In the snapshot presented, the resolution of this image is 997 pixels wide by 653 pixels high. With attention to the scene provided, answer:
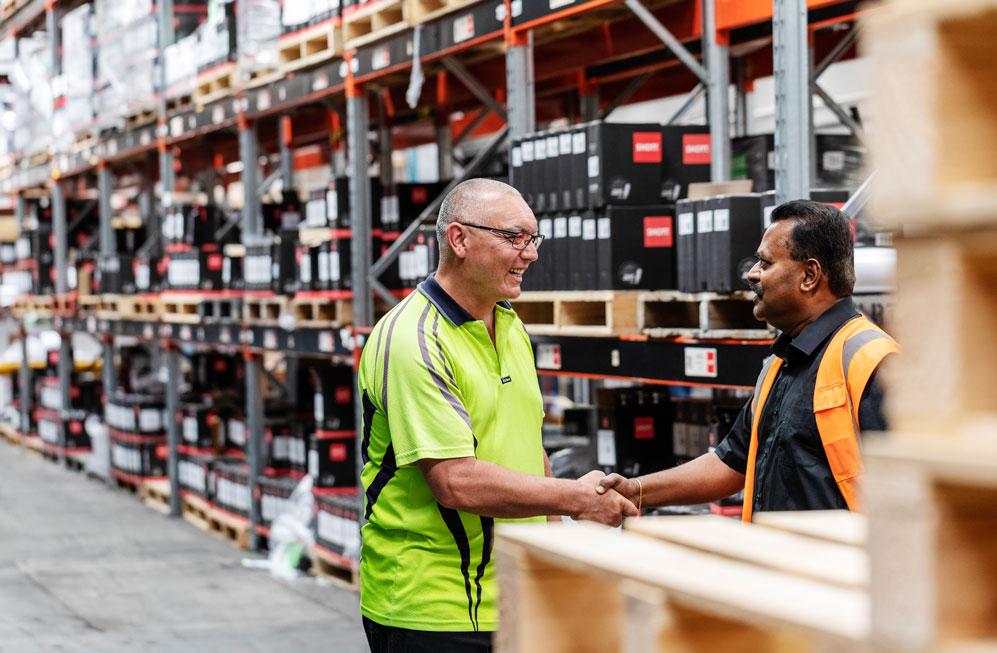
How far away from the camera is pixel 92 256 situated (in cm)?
1562

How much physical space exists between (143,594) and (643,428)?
4.09 metres

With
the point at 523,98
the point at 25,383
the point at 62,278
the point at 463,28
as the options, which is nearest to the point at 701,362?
the point at 523,98

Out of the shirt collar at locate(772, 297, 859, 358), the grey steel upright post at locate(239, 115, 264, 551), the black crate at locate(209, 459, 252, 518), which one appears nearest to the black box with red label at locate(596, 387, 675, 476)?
the shirt collar at locate(772, 297, 859, 358)

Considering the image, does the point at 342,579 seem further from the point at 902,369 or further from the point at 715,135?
the point at 902,369

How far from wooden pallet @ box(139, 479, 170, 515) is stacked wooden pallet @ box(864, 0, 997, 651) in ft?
38.2

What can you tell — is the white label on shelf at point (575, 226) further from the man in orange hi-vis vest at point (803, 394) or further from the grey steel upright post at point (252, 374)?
the grey steel upright post at point (252, 374)

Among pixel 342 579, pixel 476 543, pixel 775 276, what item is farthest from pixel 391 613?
pixel 342 579

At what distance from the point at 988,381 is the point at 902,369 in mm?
95

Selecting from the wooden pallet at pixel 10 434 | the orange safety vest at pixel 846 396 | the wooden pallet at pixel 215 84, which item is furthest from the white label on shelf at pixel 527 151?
the wooden pallet at pixel 10 434

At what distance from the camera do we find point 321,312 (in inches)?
361

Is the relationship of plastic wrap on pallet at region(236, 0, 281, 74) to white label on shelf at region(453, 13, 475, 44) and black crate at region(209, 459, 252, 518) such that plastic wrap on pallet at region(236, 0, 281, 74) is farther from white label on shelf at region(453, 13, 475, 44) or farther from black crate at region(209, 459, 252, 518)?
white label on shelf at region(453, 13, 475, 44)

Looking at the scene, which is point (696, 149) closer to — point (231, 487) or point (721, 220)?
point (721, 220)

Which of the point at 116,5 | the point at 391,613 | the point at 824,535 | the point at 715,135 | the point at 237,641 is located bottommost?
the point at 237,641

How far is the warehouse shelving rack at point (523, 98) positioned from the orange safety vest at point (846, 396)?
1771 millimetres
